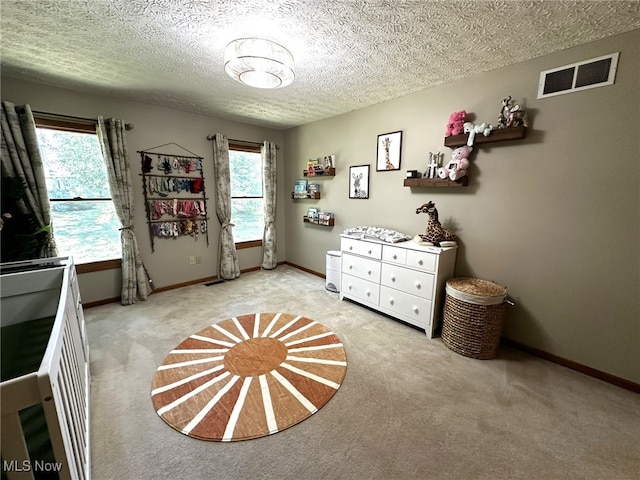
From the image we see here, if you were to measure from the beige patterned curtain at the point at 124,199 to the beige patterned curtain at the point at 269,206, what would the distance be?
1.79 m

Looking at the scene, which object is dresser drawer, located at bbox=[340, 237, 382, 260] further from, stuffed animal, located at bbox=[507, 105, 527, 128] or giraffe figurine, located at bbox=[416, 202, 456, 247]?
stuffed animal, located at bbox=[507, 105, 527, 128]

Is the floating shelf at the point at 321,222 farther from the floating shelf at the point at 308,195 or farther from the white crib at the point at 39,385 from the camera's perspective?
the white crib at the point at 39,385

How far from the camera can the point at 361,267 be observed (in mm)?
2941

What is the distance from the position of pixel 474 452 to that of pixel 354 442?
0.63 m

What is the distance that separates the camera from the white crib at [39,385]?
0.73 meters

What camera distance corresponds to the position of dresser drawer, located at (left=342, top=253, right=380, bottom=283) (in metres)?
2.80

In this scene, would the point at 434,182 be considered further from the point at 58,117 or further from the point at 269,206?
the point at 58,117

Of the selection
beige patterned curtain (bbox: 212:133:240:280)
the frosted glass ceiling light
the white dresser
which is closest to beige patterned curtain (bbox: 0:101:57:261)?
beige patterned curtain (bbox: 212:133:240:280)

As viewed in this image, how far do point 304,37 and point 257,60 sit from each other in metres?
0.36

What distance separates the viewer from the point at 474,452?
135 cm

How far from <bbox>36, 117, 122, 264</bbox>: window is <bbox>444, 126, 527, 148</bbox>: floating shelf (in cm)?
376

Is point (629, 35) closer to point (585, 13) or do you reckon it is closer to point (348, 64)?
point (585, 13)

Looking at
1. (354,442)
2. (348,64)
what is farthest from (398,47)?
(354,442)

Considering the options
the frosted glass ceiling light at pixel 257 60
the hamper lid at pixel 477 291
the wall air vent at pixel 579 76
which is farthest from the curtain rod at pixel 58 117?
the wall air vent at pixel 579 76
